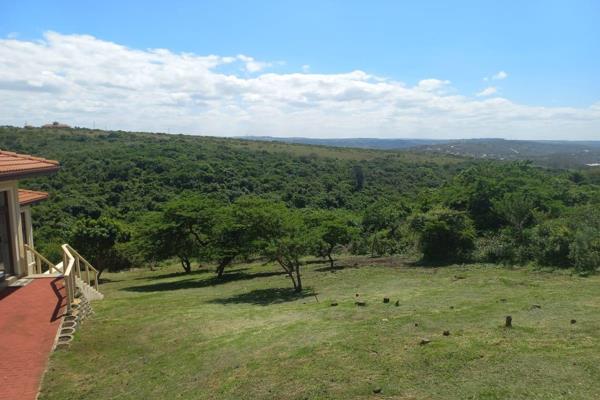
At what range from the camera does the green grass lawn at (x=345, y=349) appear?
877cm

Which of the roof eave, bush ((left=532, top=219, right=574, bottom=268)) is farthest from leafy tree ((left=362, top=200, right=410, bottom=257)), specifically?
the roof eave

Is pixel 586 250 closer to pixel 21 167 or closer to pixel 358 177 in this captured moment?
pixel 21 167

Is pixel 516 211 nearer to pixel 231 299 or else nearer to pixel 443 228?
pixel 443 228

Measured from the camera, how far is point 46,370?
1038 cm

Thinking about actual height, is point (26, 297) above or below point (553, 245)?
above

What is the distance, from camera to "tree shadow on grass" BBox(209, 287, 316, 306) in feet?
64.4

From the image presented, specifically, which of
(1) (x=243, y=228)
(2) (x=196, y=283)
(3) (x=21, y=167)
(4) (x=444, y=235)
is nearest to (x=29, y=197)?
(3) (x=21, y=167)

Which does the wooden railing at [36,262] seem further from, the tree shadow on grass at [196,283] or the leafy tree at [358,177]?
the leafy tree at [358,177]

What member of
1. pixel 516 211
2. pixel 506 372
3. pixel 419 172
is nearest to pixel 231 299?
pixel 506 372

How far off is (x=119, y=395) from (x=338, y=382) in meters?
4.41

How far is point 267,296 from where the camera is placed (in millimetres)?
21016

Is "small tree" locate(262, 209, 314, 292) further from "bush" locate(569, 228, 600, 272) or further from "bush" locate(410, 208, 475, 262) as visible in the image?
"bush" locate(569, 228, 600, 272)

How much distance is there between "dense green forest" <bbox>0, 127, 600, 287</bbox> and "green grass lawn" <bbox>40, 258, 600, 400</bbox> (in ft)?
19.6

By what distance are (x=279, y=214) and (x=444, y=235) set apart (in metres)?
12.9
